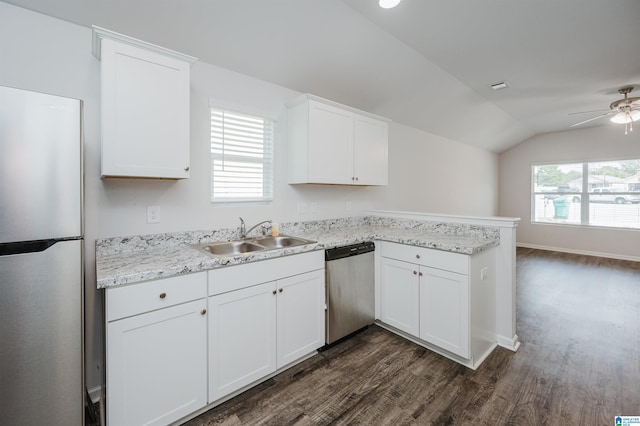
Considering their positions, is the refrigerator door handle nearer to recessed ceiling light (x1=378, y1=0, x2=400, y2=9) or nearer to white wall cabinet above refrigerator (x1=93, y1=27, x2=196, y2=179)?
white wall cabinet above refrigerator (x1=93, y1=27, x2=196, y2=179)

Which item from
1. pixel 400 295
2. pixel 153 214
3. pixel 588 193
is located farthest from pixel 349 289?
pixel 588 193

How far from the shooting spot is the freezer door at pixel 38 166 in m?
1.13

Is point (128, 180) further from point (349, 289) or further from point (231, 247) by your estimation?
point (349, 289)

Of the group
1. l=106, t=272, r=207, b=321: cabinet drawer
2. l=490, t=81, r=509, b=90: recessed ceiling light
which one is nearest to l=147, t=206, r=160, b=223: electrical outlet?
l=106, t=272, r=207, b=321: cabinet drawer

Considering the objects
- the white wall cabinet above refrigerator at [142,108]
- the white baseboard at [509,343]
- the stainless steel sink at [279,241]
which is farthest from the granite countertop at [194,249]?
the white baseboard at [509,343]

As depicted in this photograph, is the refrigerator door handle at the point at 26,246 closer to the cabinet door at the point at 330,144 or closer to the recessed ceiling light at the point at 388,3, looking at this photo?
the cabinet door at the point at 330,144

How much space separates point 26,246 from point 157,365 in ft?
2.79

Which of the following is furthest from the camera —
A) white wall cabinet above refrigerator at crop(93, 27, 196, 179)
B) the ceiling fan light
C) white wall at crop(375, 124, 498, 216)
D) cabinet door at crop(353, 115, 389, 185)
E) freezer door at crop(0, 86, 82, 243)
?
white wall at crop(375, 124, 498, 216)

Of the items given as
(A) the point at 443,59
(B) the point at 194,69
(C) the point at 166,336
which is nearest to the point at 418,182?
(A) the point at 443,59

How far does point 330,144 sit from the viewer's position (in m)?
2.79

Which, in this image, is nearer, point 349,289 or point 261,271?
point 261,271

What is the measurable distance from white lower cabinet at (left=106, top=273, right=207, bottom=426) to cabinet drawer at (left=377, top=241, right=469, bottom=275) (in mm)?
1716

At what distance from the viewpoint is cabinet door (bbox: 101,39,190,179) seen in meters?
1.64

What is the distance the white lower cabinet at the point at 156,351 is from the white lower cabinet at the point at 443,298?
173 cm
